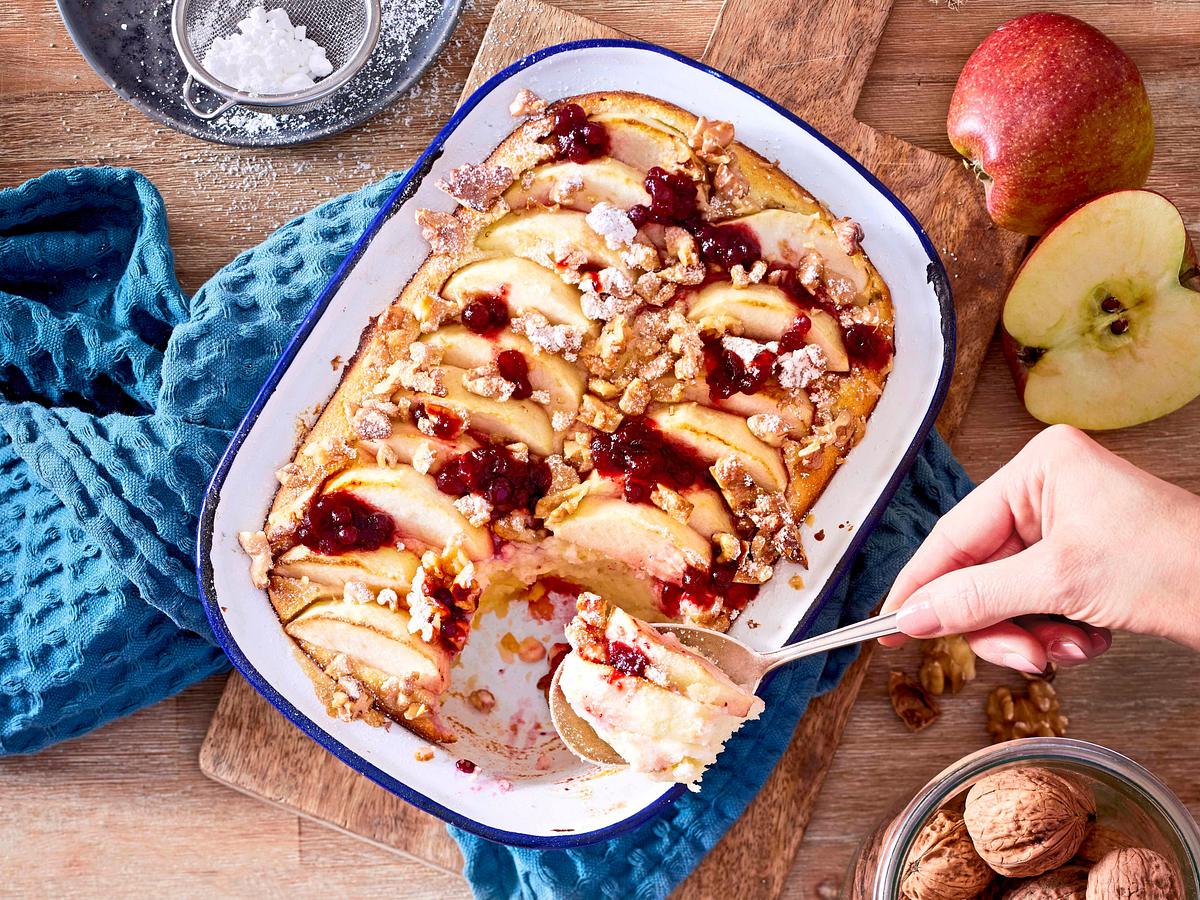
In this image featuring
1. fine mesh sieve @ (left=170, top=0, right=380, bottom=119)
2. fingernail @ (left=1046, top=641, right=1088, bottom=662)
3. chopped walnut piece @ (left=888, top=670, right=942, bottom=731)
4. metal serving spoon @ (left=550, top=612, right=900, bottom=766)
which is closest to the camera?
fingernail @ (left=1046, top=641, right=1088, bottom=662)

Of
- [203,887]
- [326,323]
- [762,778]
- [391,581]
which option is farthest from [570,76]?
[203,887]

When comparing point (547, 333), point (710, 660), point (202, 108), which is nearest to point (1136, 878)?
point (710, 660)

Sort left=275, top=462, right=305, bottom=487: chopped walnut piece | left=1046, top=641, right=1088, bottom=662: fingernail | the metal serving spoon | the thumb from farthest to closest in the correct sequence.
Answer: left=275, top=462, right=305, bottom=487: chopped walnut piece, the metal serving spoon, left=1046, top=641, right=1088, bottom=662: fingernail, the thumb

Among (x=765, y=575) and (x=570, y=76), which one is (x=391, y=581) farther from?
(x=570, y=76)

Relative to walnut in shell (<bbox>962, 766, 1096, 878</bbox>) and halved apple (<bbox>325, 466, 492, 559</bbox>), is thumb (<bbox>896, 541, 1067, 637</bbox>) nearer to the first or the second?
walnut in shell (<bbox>962, 766, 1096, 878</bbox>)

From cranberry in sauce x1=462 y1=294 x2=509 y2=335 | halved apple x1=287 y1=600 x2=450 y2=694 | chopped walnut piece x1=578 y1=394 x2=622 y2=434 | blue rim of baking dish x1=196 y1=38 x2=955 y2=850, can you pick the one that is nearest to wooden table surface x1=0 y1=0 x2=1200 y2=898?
blue rim of baking dish x1=196 y1=38 x2=955 y2=850

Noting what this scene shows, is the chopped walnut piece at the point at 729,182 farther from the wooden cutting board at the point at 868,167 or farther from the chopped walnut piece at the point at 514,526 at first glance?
the chopped walnut piece at the point at 514,526

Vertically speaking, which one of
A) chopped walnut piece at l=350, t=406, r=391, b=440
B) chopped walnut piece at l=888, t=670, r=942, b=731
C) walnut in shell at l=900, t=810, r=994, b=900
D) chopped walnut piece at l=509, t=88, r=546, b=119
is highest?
chopped walnut piece at l=509, t=88, r=546, b=119

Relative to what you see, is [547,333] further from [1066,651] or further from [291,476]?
[1066,651]

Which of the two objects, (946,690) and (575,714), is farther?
(946,690)
